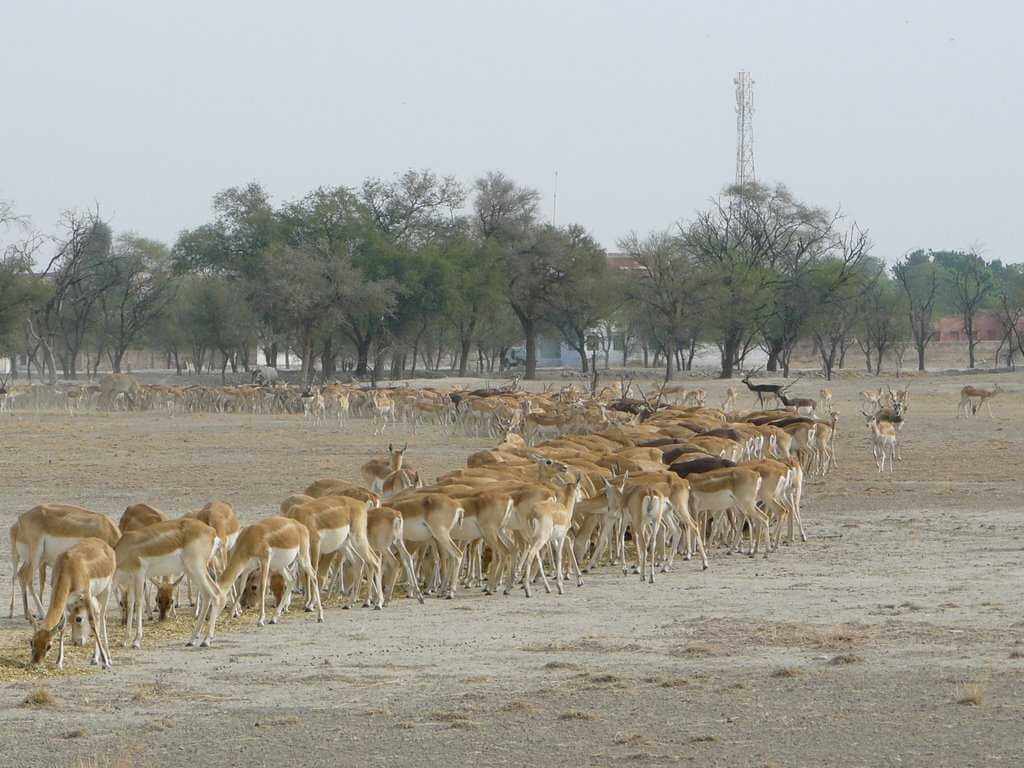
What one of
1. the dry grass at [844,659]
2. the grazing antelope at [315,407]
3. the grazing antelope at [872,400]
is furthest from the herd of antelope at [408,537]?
the grazing antelope at [315,407]

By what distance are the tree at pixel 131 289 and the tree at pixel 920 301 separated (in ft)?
144

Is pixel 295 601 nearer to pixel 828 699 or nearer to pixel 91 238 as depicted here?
pixel 828 699

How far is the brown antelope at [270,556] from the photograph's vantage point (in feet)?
42.4

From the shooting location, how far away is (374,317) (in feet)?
249

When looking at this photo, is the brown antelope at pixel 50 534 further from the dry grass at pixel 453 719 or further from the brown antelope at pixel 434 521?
the dry grass at pixel 453 719

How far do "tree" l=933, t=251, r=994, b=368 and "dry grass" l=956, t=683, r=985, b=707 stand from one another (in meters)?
76.1

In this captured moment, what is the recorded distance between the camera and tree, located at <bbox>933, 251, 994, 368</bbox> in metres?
90.2

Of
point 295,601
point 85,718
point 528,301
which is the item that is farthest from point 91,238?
point 85,718

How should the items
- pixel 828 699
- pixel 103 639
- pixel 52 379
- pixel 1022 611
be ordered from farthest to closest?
pixel 52 379, pixel 1022 611, pixel 103 639, pixel 828 699

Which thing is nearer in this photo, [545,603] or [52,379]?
[545,603]

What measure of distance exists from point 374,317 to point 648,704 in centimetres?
6690

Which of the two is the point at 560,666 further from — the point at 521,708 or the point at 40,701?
the point at 40,701

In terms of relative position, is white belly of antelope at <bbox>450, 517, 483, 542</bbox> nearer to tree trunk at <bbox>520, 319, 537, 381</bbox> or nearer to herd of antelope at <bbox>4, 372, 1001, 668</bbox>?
herd of antelope at <bbox>4, 372, 1001, 668</bbox>

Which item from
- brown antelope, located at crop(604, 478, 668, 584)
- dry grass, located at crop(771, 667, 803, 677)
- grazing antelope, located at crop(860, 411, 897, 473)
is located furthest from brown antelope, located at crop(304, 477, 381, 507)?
grazing antelope, located at crop(860, 411, 897, 473)
